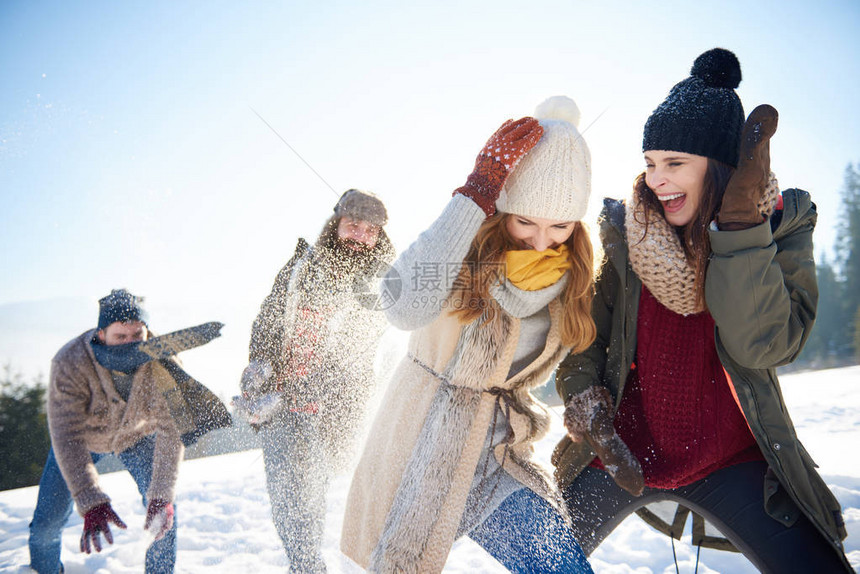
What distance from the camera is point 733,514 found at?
1.65 m

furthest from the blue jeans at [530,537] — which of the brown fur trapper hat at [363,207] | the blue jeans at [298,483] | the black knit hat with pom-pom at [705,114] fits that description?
the brown fur trapper hat at [363,207]

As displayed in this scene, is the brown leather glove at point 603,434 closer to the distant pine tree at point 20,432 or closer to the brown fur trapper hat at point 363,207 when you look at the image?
the brown fur trapper hat at point 363,207

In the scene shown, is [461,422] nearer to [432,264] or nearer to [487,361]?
[487,361]

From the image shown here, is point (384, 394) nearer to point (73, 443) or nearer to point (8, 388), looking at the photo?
point (73, 443)

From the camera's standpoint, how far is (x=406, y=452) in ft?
5.58

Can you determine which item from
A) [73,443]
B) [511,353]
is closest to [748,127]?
[511,353]

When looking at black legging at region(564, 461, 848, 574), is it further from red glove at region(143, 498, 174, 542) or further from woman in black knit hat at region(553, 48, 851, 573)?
red glove at region(143, 498, 174, 542)

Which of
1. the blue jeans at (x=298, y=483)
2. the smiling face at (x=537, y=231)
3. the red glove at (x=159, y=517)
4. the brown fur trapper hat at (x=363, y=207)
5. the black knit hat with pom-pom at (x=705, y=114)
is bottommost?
the red glove at (x=159, y=517)

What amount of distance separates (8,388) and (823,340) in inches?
1668

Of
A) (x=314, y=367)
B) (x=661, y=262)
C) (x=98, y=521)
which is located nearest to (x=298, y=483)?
(x=314, y=367)

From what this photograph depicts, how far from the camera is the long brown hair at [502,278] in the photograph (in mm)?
1662

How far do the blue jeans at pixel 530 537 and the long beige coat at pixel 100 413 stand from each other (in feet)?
6.96

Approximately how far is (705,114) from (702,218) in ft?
1.29

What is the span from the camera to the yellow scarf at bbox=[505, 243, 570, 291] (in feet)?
5.43
